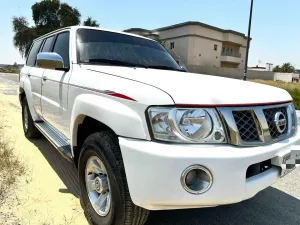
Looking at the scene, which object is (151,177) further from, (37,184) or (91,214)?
(37,184)

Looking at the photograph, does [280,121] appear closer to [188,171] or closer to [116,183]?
[188,171]

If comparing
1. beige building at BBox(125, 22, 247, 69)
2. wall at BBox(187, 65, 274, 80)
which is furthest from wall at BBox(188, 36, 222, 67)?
wall at BBox(187, 65, 274, 80)

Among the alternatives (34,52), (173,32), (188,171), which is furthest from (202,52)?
Answer: (188,171)

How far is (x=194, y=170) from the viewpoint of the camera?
5.93 ft

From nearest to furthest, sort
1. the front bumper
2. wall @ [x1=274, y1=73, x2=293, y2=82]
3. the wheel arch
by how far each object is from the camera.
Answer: the front bumper, the wheel arch, wall @ [x1=274, y1=73, x2=293, y2=82]

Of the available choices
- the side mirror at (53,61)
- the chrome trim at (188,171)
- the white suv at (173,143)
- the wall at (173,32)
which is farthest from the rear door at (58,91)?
the wall at (173,32)

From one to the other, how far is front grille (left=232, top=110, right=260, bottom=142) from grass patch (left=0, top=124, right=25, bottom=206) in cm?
237

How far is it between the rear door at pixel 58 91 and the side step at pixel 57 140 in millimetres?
111

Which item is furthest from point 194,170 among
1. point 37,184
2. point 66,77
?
point 37,184

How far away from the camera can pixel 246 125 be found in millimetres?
1941

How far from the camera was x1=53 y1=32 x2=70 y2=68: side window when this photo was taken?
3.26 meters

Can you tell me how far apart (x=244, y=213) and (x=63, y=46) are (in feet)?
9.32

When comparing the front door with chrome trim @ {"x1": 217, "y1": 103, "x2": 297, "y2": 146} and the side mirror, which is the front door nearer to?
the side mirror

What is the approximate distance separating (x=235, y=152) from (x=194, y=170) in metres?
0.28
